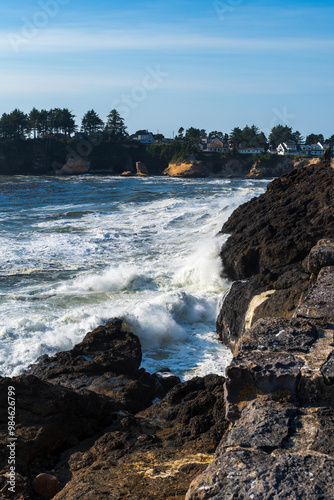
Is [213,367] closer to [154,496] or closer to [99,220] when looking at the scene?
[154,496]

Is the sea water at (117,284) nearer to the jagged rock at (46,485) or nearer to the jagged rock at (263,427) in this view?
the jagged rock at (46,485)

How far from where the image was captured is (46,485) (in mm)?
5297

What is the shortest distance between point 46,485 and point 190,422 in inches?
70.1

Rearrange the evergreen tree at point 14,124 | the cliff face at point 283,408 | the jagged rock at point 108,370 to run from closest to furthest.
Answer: the cliff face at point 283,408 → the jagged rock at point 108,370 → the evergreen tree at point 14,124

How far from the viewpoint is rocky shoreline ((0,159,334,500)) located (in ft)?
12.6

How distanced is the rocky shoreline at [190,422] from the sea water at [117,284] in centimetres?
189

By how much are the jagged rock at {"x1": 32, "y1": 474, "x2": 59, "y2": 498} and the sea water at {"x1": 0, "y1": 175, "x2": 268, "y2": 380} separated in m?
4.81

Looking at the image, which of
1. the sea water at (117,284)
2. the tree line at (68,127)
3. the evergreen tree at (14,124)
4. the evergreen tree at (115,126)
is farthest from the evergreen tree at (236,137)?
the sea water at (117,284)

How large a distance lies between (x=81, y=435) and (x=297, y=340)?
2.89m

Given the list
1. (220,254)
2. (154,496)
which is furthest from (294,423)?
(220,254)

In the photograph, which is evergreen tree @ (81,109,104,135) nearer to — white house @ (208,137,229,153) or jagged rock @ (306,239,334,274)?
white house @ (208,137,229,153)

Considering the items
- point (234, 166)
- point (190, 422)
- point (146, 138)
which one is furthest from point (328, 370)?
point (146, 138)

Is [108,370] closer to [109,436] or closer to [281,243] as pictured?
[109,436]

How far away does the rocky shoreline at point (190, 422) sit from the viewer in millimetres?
3850
